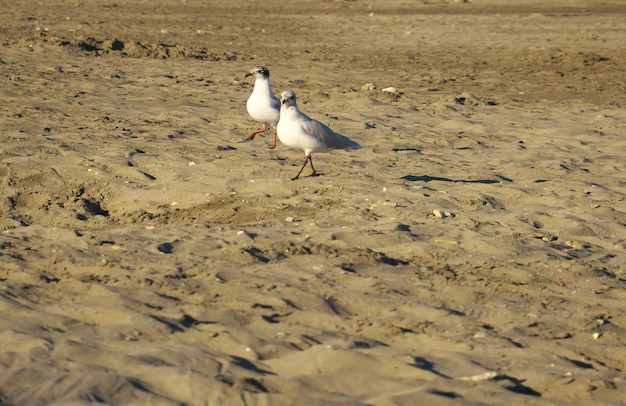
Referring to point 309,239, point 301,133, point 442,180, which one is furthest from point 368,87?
point 309,239

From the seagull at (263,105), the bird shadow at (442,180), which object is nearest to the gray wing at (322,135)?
the bird shadow at (442,180)

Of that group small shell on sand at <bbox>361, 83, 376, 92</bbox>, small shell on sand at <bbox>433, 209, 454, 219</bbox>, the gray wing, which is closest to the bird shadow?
the gray wing

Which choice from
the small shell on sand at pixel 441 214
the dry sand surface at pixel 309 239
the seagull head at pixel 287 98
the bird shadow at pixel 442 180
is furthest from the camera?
the bird shadow at pixel 442 180

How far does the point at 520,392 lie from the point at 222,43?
1472cm

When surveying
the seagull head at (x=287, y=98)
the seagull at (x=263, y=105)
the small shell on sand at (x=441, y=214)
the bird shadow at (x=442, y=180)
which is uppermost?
the seagull head at (x=287, y=98)

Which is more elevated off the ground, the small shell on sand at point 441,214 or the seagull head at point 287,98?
the seagull head at point 287,98

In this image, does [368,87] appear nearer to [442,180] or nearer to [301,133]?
[442,180]

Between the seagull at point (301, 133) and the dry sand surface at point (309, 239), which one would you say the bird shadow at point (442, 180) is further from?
the seagull at point (301, 133)

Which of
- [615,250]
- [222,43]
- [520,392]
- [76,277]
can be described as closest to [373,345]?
[520,392]

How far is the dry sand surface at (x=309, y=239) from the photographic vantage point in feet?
15.3

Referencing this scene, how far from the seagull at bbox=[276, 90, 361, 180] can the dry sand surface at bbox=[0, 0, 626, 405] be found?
29cm

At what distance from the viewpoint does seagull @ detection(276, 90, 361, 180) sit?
27.7ft

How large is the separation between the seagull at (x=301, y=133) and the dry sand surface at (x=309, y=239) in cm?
29

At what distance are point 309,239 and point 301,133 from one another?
6.20ft
